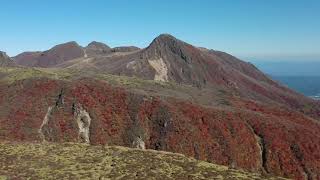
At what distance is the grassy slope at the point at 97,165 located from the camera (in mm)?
43344

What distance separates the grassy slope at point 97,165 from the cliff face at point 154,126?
2653cm

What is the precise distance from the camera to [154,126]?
86.6 metres

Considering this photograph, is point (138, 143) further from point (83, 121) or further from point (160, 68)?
point (160, 68)

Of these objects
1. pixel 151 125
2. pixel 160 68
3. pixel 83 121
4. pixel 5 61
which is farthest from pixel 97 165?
pixel 5 61

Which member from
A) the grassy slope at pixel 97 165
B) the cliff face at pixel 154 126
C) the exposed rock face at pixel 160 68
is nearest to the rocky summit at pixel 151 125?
the cliff face at pixel 154 126

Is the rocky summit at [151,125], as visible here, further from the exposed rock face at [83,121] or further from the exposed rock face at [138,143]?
the exposed rock face at [83,121]

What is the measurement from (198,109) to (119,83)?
23.2m

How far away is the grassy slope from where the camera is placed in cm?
4334

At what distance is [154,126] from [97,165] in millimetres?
40550

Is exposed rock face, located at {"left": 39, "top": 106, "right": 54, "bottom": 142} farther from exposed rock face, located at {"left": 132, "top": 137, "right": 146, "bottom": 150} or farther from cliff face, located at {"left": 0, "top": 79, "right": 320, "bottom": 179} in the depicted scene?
exposed rock face, located at {"left": 132, "top": 137, "right": 146, "bottom": 150}

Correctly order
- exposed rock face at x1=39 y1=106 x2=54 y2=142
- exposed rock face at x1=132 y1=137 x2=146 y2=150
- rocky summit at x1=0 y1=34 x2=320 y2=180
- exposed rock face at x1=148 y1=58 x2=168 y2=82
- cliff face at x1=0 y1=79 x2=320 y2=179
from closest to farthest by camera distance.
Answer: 1. exposed rock face at x1=39 y1=106 x2=54 y2=142
2. exposed rock face at x1=132 y1=137 x2=146 y2=150
3. rocky summit at x1=0 y1=34 x2=320 y2=180
4. cliff face at x1=0 y1=79 x2=320 y2=179
5. exposed rock face at x1=148 y1=58 x2=168 y2=82

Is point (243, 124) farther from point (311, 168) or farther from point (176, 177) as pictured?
point (176, 177)

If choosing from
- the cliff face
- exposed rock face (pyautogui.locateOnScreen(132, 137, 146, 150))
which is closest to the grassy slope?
the cliff face

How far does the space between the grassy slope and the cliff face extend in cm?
2653
